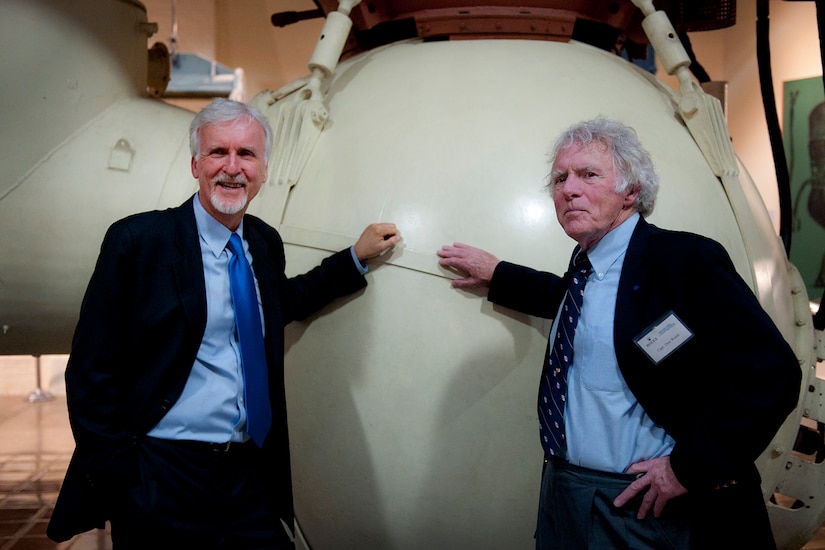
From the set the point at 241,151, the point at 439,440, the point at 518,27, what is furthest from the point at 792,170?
the point at 241,151

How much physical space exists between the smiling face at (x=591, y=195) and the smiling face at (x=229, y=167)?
0.64 m

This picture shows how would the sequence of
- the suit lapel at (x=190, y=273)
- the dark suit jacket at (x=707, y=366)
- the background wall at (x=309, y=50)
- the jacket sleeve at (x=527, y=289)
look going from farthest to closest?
the background wall at (x=309, y=50) < the jacket sleeve at (x=527, y=289) < the suit lapel at (x=190, y=273) < the dark suit jacket at (x=707, y=366)

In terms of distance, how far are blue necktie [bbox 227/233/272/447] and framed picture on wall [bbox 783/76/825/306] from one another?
390 centimetres

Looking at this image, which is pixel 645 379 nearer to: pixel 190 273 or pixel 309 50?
pixel 190 273

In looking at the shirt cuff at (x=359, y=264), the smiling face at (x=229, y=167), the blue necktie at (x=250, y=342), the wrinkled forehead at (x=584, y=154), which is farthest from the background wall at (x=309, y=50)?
the wrinkled forehead at (x=584, y=154)

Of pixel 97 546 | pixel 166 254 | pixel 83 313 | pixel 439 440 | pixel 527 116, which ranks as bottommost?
pixel 97 546

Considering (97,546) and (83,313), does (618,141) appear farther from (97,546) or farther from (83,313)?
(97,546)

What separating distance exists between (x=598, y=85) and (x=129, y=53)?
166 cm

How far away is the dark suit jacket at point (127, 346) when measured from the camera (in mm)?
1426

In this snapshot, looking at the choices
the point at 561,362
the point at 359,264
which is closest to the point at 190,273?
the point at 359,264

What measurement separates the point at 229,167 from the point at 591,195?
2.36ft

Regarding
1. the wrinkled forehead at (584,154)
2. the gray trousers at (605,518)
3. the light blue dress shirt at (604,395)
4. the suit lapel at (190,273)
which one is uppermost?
the wrinkled forehead at (584,154)

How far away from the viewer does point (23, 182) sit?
2359 millimetres

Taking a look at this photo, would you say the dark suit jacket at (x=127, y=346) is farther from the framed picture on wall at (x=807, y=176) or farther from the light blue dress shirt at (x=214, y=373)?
the framed picture on wall at (x=807, y=176)
